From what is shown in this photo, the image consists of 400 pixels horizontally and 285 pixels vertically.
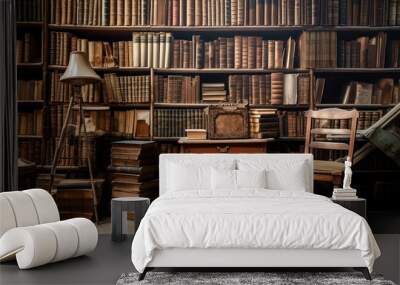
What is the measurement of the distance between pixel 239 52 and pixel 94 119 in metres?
1.63

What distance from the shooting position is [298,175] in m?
5.06

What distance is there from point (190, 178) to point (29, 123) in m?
2.32

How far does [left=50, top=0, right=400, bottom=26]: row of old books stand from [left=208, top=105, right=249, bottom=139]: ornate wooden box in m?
1.02

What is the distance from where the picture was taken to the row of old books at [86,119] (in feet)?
21.2

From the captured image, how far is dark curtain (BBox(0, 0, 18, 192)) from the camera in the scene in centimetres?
552

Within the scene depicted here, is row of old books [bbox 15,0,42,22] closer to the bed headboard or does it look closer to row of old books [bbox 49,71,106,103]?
row of old books [bbox 49,71,106,103]

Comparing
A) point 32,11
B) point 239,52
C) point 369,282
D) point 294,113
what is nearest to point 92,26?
point 32,11

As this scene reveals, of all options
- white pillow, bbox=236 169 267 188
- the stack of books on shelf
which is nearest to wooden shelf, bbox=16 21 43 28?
the stack of books on shelf

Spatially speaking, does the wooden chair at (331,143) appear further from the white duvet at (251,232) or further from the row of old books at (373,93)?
the white duvet at (251,232)

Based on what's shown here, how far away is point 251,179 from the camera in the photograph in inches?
195

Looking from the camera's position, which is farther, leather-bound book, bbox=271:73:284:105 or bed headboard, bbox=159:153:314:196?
leather-bound book, bbox=271:73:284:105

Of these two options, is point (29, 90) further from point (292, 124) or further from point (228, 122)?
point (292, 124)

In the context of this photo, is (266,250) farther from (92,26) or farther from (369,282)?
(92,26)

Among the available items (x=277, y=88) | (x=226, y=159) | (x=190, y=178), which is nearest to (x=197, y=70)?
(x=277, y=88)
